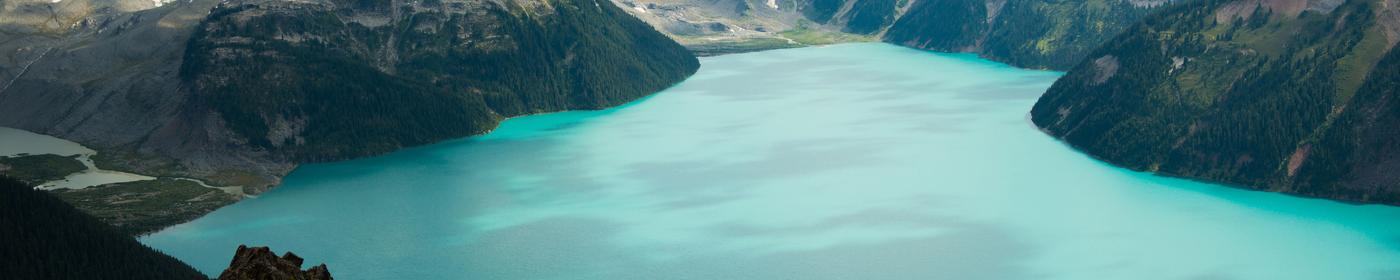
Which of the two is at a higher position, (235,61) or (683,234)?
(235,61)

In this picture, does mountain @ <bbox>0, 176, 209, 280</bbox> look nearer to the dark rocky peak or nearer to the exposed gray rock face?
the dark rocky peak

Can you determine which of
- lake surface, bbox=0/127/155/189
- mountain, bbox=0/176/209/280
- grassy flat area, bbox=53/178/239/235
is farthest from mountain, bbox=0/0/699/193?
mountain, bbox=0/176/209/280

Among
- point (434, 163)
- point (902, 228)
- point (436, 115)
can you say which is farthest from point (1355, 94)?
point (436, 115)

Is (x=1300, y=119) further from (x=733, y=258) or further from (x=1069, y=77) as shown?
(x=733, y=258)

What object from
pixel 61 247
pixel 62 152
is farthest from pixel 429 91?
pixel 61 247

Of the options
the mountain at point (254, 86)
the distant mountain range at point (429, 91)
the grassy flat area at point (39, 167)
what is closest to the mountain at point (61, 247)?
the distant mountain range at point (429, 91)

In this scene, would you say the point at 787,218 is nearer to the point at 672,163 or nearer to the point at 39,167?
the point at 672,163
